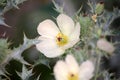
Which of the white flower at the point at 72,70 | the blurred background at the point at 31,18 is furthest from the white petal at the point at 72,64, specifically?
the blurred background at the point at 31,18

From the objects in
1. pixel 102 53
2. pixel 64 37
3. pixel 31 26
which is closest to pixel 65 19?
pixel 64 37

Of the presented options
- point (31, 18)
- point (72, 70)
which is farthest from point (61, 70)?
point (31, 18)

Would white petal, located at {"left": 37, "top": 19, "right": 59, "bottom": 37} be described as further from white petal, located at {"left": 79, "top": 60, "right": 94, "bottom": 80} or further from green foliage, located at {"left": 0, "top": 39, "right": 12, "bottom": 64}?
white petal, located at {"left": 79, "top": 60, "right": 94, "bottom": 80}

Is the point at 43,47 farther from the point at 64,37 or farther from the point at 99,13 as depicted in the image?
the point at 99,13

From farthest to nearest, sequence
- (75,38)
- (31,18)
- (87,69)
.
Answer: (31,18) < (75,38) < (87,69)

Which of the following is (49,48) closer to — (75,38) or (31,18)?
(75,38)

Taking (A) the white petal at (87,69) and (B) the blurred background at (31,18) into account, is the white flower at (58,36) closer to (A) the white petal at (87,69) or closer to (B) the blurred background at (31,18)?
(A) the white petal at (87,69)

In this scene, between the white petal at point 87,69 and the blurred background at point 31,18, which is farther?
the blurred background at point 31,18
